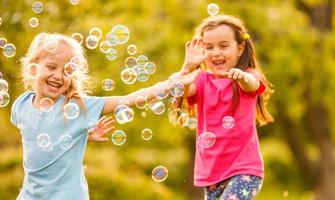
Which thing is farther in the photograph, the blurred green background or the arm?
the blurred green background

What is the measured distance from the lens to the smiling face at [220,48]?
199 inches

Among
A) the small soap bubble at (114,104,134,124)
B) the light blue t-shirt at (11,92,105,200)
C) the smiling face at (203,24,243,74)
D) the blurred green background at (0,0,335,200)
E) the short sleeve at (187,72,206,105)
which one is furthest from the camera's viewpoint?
the blurred green background at (0,0,335,200)

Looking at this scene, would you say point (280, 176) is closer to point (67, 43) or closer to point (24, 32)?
point (24, 32)

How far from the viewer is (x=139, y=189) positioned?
8.10m

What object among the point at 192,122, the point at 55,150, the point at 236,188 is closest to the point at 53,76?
the point at 55,150

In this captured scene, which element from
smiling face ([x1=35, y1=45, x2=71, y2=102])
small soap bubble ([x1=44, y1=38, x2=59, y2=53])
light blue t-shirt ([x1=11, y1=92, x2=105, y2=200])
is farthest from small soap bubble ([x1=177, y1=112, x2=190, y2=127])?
small soap bubble ([x1=44, y1=38, x2=59, y2=53])

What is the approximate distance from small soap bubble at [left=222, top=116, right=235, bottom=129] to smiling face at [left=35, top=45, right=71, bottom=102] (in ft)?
3.31

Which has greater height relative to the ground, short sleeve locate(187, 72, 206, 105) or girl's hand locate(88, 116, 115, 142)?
short sleeve locate(187, 72, 206, 105)

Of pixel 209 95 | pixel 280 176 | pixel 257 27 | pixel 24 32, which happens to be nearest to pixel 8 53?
pixel 209 95

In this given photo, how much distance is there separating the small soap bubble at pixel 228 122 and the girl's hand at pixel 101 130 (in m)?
0.78

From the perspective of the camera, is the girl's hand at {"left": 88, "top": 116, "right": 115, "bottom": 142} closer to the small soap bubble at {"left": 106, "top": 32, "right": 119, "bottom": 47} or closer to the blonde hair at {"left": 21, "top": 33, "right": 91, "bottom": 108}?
the blonde hair at {"left": 21, "top": 33, "right": 91, "bottom": 108}

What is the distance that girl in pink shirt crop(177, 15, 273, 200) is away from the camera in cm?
489

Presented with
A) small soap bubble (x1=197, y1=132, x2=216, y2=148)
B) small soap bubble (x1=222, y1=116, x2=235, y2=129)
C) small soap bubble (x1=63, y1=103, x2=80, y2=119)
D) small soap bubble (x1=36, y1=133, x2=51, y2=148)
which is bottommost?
small soap bubble (x1=197, y1=132, x2=216, y2=148)

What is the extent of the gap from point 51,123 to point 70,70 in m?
0.32
